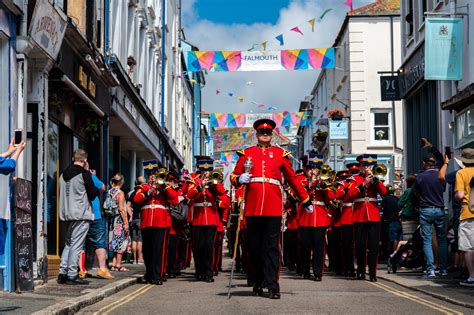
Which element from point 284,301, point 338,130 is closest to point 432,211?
point 284,301

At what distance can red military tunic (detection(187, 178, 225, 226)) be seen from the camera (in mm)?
14609

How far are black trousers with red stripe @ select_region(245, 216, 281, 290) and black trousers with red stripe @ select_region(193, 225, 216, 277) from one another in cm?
316

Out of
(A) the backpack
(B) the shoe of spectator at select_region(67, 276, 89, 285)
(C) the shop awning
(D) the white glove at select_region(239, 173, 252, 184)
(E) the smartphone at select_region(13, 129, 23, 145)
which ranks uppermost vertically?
(C) the shop awning

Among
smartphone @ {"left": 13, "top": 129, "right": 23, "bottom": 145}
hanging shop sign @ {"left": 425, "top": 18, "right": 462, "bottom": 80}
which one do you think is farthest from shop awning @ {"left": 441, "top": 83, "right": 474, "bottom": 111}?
smartphone @ {"left": 13, "top": 129, "right": 23, "bottom": 145}

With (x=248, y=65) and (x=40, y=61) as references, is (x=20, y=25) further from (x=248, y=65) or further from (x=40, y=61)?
(x=248, y=65)

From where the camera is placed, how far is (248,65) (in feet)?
107

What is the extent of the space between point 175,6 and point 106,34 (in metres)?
23.7

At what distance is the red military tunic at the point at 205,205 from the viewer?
14.6 m

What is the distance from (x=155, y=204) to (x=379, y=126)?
84.7 ft

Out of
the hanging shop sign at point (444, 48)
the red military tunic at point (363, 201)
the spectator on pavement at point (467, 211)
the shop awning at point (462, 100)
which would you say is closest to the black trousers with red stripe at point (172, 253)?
the red military tunic at point (363, 201)

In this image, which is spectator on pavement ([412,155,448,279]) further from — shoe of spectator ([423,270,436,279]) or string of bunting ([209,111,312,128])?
string of bunting ([209,111,312,128])

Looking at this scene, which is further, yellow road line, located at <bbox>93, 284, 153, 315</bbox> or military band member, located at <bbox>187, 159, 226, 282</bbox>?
military band member, located at <bbox>187, 159, 226, 282</bbox>

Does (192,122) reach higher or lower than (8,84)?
higher

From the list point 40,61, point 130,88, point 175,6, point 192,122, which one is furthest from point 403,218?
point 192,122
